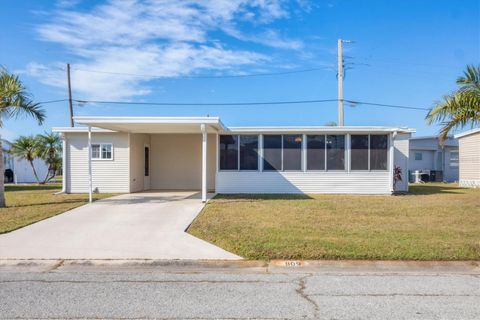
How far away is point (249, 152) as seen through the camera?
18391 millimetres

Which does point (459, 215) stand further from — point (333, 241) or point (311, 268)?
point (311, 268)

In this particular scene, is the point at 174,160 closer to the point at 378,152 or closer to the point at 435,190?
the point at 378,152

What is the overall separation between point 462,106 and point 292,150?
23.3 ft

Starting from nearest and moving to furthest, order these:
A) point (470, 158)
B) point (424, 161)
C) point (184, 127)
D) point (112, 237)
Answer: point (112, 237), point (184, 127), point (470, 158), point (424, 161)

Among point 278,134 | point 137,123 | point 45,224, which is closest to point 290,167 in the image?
point 278,134

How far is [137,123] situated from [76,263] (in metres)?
8.10

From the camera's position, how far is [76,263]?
711 cm

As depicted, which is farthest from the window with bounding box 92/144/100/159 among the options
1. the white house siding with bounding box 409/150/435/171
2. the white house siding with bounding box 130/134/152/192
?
the white house siding with bounding box 409/150/435/171

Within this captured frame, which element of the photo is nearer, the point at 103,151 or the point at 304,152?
the point at 304,152

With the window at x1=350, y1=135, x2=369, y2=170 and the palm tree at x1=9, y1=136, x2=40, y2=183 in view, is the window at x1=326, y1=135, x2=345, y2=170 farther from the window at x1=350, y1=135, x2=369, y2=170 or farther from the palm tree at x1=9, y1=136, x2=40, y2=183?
the palm tree at x1=9, y1=136, x2=40, y2=183

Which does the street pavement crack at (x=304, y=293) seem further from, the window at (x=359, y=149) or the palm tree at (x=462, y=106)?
the window at (x=359, y=149)

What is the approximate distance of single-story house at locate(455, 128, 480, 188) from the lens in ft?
81.6

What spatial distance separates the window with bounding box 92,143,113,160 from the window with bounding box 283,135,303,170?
748cm

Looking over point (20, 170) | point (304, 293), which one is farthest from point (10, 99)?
point (20, 170)
